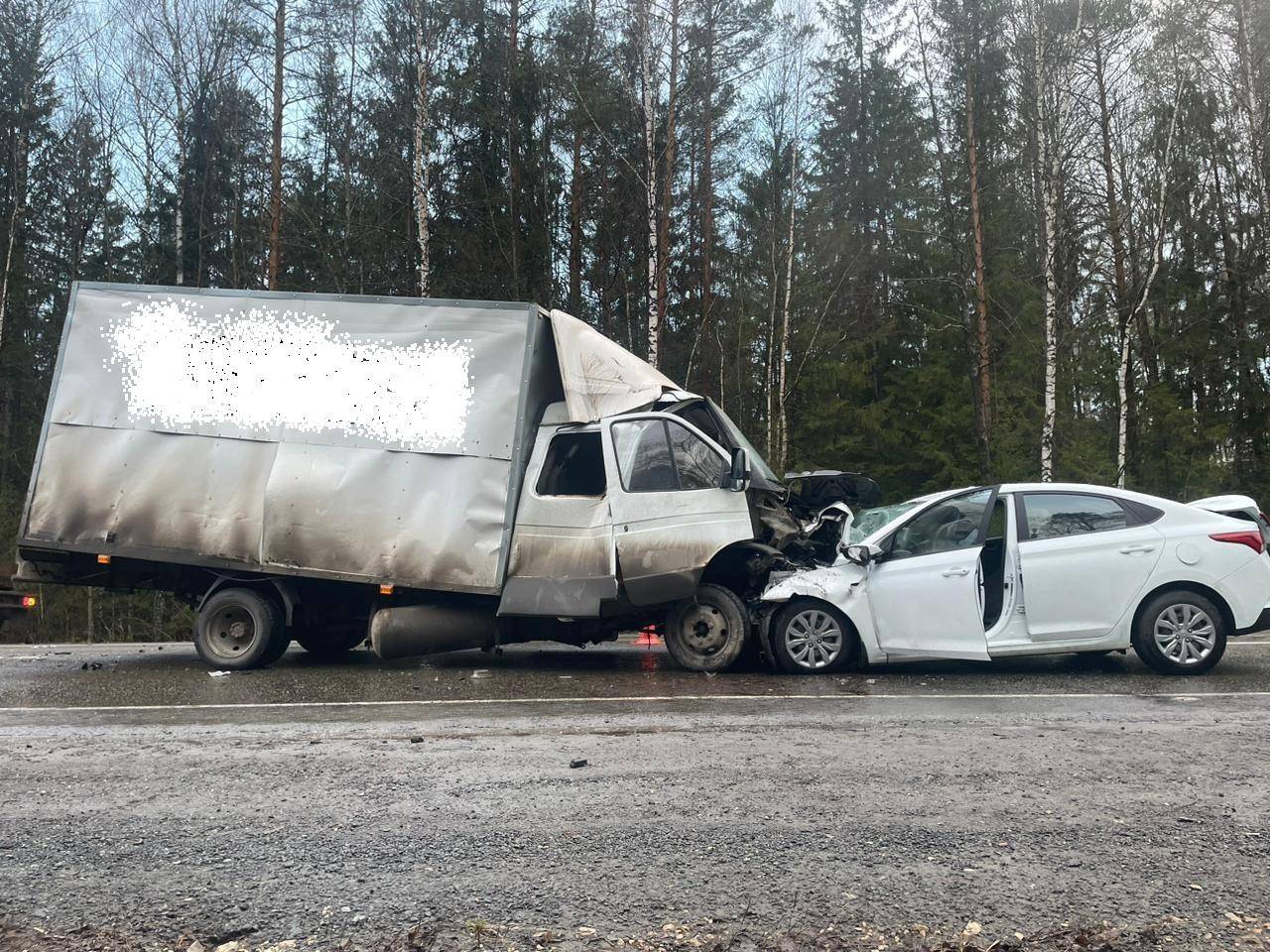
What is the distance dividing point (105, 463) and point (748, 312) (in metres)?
19.8

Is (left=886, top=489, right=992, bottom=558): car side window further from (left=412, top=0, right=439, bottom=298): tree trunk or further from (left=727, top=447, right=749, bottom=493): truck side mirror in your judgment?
(left=412, top=0, right=439, bottom=298): tree trunk

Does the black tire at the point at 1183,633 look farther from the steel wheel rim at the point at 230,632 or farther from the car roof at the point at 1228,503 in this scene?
the steel wheel rim at the point at 230,632

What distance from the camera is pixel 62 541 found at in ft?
30.2

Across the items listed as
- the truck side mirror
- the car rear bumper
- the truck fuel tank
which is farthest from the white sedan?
the truck fuel tank

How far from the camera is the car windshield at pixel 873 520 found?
29.7ft

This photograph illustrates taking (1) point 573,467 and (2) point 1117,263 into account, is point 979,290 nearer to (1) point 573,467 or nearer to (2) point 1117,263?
(2) point 1117,263

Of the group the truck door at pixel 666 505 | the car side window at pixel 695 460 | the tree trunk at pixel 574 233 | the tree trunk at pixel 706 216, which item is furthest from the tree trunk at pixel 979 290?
the truck door at pixel 666 505

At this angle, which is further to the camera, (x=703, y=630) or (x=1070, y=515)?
(x=703, y=630)

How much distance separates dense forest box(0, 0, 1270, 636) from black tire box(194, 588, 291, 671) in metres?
10.9

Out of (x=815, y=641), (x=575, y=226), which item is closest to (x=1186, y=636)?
(x=815, y=641)

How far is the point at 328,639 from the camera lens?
10602 mm

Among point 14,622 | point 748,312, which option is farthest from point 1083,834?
point 748,312

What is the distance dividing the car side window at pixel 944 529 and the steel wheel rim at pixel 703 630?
5.13 feet

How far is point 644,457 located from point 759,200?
2054 centimetres
